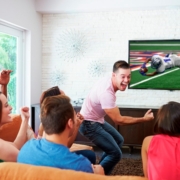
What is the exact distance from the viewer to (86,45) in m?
5.11

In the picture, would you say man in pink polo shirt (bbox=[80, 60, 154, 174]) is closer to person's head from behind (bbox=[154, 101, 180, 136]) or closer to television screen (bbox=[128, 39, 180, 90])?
person's head from behind (bbox=[154, 101, 180, 136])

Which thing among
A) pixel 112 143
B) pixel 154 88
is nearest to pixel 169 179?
pixel 112 143

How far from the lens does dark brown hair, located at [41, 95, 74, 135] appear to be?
1537mm

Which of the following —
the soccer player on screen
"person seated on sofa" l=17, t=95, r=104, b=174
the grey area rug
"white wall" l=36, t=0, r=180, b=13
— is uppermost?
"white wall" l=36, t=0, r=180, b=13

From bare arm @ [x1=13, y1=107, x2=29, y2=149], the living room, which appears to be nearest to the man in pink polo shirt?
bare arm @ [x1=13, y1=107, x2=29, y2=149]

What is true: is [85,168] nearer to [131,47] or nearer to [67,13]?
[131,47]

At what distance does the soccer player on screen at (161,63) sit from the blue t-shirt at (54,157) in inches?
143

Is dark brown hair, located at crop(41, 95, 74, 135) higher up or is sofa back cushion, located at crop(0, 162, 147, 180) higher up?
dark brown hair, located at crop(41, 95, 74, 135)

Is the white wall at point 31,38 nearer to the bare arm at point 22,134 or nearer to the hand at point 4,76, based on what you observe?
the hand at point 4,76

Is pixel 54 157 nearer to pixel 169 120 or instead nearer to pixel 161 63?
pixel 169 120

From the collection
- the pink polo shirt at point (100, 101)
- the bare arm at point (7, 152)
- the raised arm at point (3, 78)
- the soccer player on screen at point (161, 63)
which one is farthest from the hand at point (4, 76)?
the soccer player on screen at point (161, 63)

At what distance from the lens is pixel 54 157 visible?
4.69 ft

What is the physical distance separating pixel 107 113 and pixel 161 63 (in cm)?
253

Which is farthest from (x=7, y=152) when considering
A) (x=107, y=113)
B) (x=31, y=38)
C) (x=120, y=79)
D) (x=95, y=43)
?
(x=95, y=43)
